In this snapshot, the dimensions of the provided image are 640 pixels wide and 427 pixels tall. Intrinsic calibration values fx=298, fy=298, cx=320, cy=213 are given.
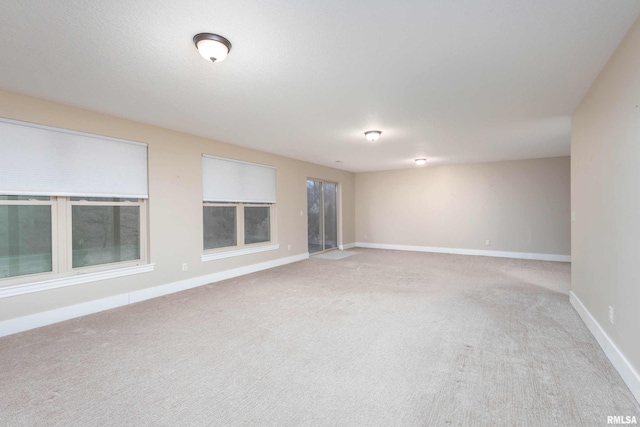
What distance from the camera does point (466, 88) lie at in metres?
2.93

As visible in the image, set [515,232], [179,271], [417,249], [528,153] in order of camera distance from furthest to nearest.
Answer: [417,249] < [515,232] < [528,153] < [179,271]

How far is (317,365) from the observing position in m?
2.33

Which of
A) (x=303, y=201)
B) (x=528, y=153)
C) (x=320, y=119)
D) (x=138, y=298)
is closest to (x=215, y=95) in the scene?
(x=320, y=119)

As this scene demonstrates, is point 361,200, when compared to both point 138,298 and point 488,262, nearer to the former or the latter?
point 488,262

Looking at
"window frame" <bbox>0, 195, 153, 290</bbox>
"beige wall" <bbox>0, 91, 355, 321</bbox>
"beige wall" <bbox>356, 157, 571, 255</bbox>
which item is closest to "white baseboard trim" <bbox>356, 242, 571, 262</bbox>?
"beige wall" <bbox>356, 157, 571, 255</bbox>

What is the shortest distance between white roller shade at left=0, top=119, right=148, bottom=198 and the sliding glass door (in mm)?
4324

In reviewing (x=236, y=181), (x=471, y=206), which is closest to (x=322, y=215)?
(x=236, y=181)

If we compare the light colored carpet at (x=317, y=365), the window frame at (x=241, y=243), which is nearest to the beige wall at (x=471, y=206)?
the light colored carpet at (x=317, y=365)

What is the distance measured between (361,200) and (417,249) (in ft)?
7.33

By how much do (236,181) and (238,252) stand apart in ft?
4.28

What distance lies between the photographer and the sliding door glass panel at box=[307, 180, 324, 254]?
773 cm

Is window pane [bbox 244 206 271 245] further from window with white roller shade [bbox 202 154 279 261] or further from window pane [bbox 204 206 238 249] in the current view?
window pane [bbox 204 206 238 249]

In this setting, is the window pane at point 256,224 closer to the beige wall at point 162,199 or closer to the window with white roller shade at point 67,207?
the beige wall at point 162,199

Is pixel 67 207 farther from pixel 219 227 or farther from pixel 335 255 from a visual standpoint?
pixel 335 255
